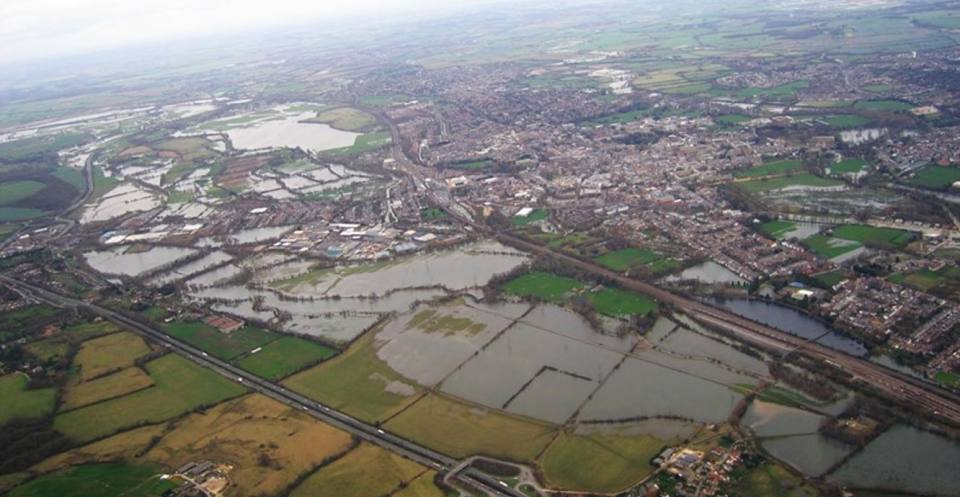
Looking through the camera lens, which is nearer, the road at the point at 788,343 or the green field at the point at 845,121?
the road at the point at 788,343

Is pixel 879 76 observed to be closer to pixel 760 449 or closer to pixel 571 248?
pixel 571 248

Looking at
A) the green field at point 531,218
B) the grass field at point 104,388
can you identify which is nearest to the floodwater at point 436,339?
the grass field at point 104,388

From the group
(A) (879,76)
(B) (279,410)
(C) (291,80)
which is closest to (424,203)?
(B) (279,410)

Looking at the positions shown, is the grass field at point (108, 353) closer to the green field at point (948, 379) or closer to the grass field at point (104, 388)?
the grass field at point (104, 388)

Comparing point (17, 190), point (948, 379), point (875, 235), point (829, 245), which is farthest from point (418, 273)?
point (17, 190)

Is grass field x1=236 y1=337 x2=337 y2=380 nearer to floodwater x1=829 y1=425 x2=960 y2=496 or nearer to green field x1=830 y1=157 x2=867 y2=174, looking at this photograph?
floodwater x1=829 y1=425 x2=960 y2=496

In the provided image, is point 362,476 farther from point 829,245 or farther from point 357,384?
point 829,245

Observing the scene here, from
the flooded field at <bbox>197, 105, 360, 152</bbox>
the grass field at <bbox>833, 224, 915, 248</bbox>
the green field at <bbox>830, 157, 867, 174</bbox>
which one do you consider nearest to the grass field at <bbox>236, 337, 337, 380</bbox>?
the grass field at <bbox>833, 224, 915, 248</bbox>
